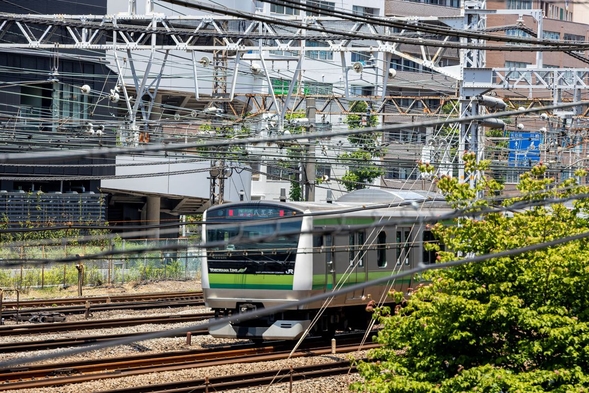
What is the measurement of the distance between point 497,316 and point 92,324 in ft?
34.0

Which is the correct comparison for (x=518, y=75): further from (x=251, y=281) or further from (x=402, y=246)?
(x=251, y=281)

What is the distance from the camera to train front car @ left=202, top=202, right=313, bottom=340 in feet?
51.3

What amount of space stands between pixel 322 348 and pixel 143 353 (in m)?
3.13

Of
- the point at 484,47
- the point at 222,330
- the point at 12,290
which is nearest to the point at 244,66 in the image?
the point at 12,290

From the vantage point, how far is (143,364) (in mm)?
14703

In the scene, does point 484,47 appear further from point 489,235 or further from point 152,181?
point 152,181

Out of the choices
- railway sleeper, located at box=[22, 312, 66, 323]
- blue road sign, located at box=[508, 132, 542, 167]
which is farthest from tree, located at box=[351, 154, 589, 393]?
blue road sign, located at box=[508, 132, 542, 167]

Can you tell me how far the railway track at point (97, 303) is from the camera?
2030 centimetres

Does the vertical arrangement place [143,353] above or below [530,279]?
below

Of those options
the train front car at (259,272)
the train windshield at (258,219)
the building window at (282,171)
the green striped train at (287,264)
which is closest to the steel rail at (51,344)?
the train front car at (259,272)

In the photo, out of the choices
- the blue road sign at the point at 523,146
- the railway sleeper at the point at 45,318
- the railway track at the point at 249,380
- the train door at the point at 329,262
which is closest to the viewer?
the railway track at the point at 249,380

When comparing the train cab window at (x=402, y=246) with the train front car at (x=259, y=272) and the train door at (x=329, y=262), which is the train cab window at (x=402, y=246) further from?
the train front car at (x=259, y=272)

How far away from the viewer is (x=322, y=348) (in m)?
16.7

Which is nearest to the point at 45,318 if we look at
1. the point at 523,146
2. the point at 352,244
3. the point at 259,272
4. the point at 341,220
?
the point at 259,272
